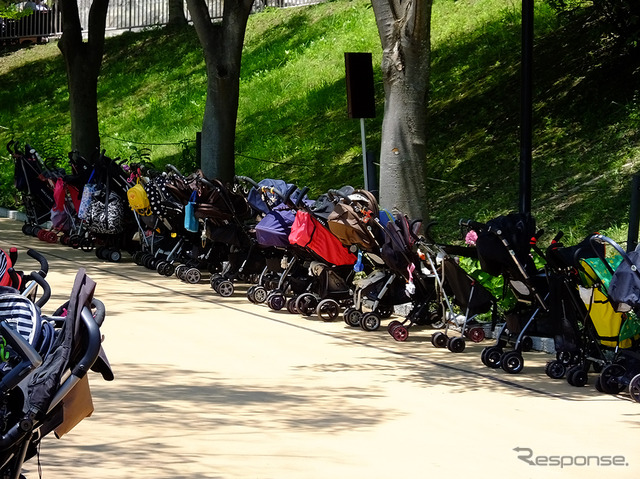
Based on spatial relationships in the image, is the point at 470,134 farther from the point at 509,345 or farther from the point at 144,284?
the point at 509,345

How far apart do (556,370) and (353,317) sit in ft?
10.9

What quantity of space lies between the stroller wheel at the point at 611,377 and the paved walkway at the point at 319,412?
0.37ft

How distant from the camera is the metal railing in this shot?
43.8 meters

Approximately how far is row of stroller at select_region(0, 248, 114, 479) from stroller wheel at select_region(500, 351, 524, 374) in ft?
17.8

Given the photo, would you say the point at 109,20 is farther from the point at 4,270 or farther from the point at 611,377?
the point at 4,270

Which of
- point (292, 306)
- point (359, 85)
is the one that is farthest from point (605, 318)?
point (359, 85)

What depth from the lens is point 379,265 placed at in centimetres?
1310

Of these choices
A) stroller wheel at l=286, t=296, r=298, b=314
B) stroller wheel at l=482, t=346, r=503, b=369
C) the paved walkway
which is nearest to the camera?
the paved walkway

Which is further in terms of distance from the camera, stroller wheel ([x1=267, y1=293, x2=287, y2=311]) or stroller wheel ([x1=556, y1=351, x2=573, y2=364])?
stroller wheel ([x1=267, y1=293, x2=287, y2=311])

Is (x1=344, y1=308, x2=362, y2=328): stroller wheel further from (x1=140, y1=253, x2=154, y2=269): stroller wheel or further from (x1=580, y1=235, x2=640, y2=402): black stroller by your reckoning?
(x1=140, y1=253, x2=154, y2=269): stroller wheel

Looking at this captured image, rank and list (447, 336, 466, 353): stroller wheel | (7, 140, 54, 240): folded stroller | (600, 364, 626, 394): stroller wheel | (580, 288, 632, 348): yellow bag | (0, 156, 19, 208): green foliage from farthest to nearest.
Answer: (0, 156, 19, 208): green foliage, (7, 140, 54, 240): folded stroller, (447, 336, 466, 353): stroller wheel, (580, 288, 632, 348): yellow bag, (600, 364, 626, 394): stroller wheel

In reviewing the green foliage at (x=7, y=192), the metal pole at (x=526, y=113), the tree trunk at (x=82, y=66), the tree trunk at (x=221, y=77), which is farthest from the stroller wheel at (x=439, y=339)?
the green foliage at (x=7, y=192)


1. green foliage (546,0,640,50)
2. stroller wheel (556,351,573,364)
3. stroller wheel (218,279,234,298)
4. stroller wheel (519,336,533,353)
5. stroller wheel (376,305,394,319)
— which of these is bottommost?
stroller wheel (519,336,533,353)

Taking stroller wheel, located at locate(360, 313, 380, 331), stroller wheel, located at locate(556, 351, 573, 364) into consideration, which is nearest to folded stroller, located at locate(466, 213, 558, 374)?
stroller wheel, located at locate(556, 351, 573, 364)
